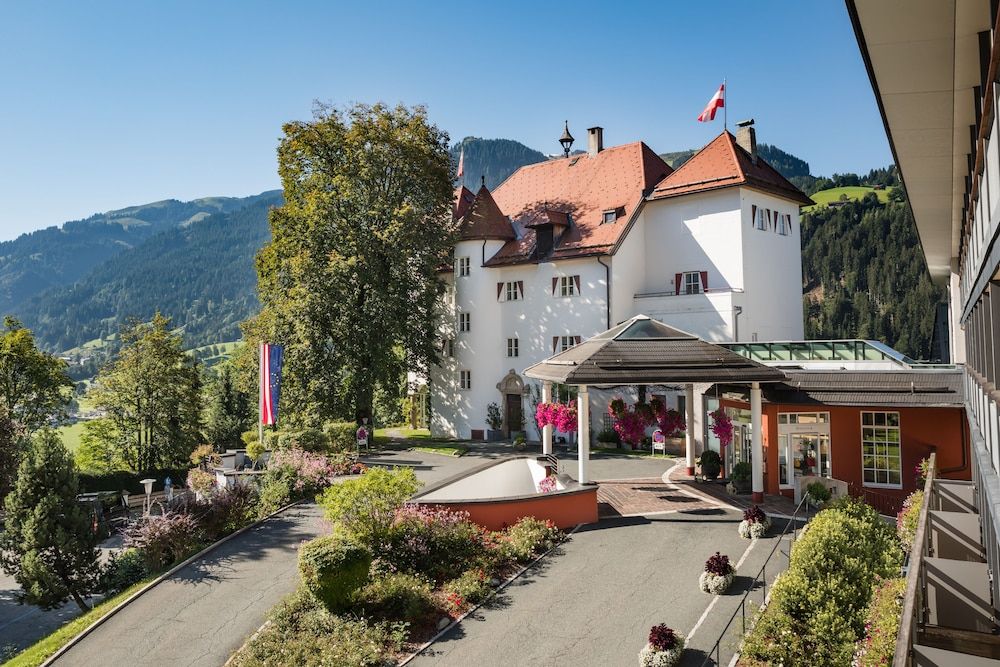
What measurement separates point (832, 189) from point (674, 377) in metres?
140

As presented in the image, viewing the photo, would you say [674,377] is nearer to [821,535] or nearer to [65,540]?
[821,535]

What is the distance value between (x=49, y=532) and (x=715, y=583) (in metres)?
15.5

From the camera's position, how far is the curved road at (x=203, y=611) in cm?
1257

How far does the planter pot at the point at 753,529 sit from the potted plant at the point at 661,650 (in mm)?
6751

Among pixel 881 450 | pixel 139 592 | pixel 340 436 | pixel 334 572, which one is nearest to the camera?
pixel 334 572

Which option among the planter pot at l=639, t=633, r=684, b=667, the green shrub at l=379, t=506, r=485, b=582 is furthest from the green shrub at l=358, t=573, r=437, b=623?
the planter pot at l=639, t=633, r=684, b=667

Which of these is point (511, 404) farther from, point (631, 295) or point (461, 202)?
point (461, 202)

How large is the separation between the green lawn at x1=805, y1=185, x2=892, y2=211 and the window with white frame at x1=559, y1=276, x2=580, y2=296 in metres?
102

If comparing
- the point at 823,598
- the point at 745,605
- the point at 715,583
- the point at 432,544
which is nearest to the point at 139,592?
the point at 432,544

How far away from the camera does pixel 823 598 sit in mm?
10523

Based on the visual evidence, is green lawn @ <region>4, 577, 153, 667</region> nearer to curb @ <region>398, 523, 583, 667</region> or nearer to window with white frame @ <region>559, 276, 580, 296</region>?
curb @ <region>398, 523, 583, 667</region>

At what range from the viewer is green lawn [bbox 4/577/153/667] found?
1352 centimetres

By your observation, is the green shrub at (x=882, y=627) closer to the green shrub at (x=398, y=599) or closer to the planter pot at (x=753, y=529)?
the planter pot at (x=753, y=529)

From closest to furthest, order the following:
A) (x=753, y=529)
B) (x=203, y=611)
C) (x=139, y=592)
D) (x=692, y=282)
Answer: (x=203, y=611), (x=139, y=592), (x=753, y=529), (x=692, y=282)
